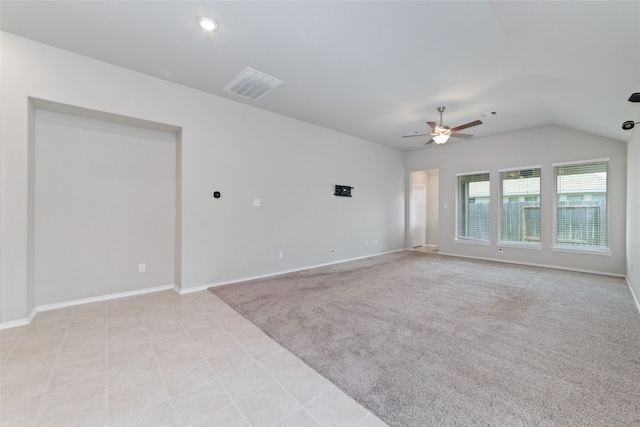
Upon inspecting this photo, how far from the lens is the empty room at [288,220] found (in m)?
1.78

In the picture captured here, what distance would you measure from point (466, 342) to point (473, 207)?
17.2 ft

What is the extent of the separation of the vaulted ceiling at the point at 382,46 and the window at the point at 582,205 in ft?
3.12

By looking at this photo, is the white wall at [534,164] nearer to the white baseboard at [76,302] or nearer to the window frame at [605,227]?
the window frame at [605,227]

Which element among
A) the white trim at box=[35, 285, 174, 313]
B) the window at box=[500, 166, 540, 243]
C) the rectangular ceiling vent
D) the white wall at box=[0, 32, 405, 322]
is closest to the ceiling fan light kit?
the white wall at box=[0, 32, 405, 322]

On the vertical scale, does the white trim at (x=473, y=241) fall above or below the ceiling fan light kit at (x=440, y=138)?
below

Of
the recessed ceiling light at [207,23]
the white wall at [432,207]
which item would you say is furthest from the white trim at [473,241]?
the recessed ceiling light at [207,23]

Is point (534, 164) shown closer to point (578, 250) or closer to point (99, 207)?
point (578, 250)

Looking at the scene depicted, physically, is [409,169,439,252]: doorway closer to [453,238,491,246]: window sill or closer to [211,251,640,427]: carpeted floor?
[453,238,491,246]: window sill

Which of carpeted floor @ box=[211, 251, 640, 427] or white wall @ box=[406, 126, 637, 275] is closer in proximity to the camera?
carpeted floor @ box=[211, 251, 640, 427]

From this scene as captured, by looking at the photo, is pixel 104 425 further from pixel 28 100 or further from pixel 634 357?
pixel 634 357

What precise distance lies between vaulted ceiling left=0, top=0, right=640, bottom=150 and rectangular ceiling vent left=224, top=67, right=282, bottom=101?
12 cm

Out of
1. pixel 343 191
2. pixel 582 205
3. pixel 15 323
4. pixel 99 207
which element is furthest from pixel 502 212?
pixel 15 323

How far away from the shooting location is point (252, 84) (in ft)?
12.2

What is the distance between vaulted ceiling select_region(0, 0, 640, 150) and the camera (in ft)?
7.45
